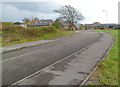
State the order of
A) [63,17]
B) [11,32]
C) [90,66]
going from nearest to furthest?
[90,66]
[11,32]
[63,17]

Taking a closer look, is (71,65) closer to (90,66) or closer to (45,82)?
(90,66)

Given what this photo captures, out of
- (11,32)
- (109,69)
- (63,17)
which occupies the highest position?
(63,17)

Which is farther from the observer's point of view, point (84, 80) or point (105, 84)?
point (84, 80)

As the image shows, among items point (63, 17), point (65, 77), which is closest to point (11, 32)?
point (65, 77)

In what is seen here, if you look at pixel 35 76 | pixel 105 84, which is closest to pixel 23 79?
pixel 35 76

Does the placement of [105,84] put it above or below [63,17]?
below

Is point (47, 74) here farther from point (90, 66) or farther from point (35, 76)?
point (90, 66)

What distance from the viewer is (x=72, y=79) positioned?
7.04m

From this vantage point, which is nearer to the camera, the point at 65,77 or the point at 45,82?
the point at 45,82

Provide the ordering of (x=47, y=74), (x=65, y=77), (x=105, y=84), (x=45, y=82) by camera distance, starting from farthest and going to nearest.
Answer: (x=47, y=74), (x=65, y=77), (x=45, y=82), (x=105, y=84)

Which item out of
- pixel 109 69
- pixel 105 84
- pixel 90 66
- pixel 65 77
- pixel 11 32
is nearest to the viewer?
pixel 105 84

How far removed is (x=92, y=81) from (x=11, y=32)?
78.0 ft

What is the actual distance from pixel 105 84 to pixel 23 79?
13.4ft

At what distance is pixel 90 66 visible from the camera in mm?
9211
